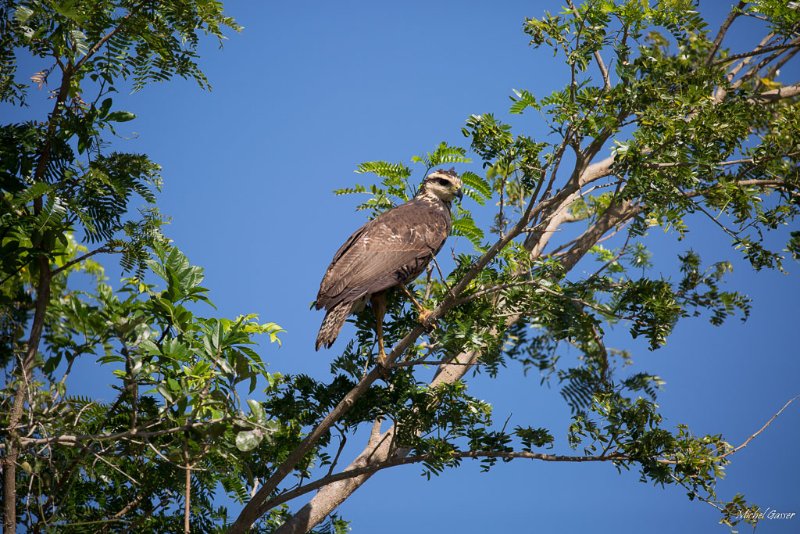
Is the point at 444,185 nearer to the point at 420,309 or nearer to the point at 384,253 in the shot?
the point at 384,253

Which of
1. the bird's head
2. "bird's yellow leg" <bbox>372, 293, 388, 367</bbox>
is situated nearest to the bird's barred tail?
"bird's yellow leg" <bbox>372, 293, 388, 367</bbox>

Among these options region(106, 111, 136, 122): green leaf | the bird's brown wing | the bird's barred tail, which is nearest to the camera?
region(106, 111, 136, 122): green leaf

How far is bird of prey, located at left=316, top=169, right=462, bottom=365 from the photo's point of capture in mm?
6850

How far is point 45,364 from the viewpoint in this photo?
5492 millimetres

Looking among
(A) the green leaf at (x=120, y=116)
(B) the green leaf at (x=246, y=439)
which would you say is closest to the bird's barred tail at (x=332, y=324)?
(B) the green leaf at (x=246, y=439)

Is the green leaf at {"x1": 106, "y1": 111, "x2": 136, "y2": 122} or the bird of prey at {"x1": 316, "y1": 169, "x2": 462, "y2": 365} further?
the bird of prey at {"x1": 316, "y1": 169, "x2": 462, "y2": 365}

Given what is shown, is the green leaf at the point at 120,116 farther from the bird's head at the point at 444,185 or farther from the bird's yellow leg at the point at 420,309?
the bird's head at the point at 444,185

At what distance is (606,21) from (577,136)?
4.64 feet

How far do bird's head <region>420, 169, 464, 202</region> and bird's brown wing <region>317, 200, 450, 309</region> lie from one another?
20.6 inches

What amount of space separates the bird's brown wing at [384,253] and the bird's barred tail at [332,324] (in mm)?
65

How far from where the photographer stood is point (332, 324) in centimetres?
670

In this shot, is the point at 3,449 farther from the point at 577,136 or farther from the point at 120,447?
the point at 577,136

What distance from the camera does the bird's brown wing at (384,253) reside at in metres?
6.95

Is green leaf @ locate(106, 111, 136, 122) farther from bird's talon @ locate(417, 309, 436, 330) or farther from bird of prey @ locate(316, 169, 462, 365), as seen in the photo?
bird's talon @ locate(417, 309, 436, 330)
